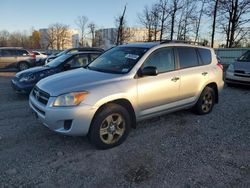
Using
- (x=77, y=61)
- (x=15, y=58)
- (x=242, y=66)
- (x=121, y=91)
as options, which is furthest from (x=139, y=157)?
(x=15, y=58)

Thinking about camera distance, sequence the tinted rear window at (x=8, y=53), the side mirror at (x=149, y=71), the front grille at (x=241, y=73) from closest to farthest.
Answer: the side mirror at (x=149, y=71)
the front grille at (x=241, y=73)
the tinted rear window at (x=8, y=53)

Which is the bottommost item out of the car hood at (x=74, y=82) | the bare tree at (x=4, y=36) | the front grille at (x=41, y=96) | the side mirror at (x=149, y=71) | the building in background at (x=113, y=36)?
the front grille at (x=41, y=96)

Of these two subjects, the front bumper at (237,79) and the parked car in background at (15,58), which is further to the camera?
the parked car in background at (15,58)

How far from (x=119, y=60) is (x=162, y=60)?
2.80 ft

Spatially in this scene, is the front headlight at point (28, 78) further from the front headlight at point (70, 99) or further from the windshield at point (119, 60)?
the front headlight at point (70, 99)

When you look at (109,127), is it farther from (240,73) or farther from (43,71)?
(240,73)

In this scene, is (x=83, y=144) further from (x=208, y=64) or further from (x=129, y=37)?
(x=129, y=37)

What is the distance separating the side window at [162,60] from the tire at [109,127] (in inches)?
41.0

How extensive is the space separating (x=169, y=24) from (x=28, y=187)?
36373 millimetres

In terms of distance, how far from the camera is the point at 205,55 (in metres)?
5.48

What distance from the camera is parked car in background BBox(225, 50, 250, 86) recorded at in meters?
8.40

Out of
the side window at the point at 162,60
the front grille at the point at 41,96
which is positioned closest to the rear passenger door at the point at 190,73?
the side window at the point at 162,60

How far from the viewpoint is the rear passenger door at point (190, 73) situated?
4762mm

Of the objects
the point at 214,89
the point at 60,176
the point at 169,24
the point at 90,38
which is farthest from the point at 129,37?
the point at 60,176
